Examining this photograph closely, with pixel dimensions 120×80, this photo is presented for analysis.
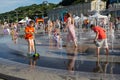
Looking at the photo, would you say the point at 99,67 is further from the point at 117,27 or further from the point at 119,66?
the point at 117,27

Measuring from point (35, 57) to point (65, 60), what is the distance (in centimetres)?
163

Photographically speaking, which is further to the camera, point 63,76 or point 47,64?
point 47,64

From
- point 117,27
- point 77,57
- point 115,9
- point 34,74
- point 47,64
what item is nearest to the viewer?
point 34,74

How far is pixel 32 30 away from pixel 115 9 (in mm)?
80398

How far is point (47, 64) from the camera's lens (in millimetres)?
11773

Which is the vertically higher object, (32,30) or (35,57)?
(32,30)

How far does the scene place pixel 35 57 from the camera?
1373cm

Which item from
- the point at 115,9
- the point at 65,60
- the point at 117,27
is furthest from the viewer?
the point at 115,9

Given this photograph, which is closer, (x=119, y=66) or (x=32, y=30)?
(x=119, y=66)

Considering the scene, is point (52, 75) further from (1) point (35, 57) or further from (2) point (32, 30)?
(2) point (32, 30)

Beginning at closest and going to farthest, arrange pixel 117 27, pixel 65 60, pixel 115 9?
A: pixel 65 60 → pixel 117 27 → pixel 115 9

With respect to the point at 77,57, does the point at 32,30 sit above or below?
above

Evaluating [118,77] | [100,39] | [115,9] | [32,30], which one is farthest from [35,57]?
[115,9]

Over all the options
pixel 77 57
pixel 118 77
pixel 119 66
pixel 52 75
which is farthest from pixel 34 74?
pixel 77 57
